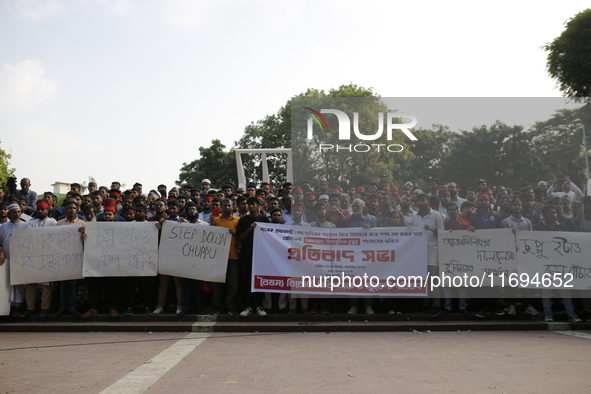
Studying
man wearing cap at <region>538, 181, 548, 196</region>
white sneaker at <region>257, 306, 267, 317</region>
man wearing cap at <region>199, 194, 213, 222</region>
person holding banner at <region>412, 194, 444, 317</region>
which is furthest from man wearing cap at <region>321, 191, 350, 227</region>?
man wearing cap at <region>538, 181, 548, 196</region>

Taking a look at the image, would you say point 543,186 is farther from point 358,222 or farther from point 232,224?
point 232,224

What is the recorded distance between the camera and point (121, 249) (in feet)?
30.7

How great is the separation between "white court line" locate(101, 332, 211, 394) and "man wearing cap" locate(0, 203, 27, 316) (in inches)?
135

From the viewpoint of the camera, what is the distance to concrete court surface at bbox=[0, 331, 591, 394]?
5129 millimetres

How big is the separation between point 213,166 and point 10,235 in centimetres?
5086

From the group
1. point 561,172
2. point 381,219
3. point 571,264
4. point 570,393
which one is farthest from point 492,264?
point 570,393

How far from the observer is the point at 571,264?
30.2 feet

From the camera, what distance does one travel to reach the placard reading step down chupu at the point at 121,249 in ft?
30.4

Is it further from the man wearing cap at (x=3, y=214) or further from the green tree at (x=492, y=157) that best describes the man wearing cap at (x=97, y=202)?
the green tree at (x=492, y=157)

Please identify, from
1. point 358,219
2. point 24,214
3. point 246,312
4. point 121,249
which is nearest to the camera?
point 246,312

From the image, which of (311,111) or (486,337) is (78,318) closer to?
(486,337)

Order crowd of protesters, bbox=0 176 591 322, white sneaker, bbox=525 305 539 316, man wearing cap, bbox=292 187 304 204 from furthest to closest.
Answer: man wearing cap, bbox=292 187 304 204, crowd of protesters, bbox=0 176 591 322, white sneaker, bbox=525 305 539 316

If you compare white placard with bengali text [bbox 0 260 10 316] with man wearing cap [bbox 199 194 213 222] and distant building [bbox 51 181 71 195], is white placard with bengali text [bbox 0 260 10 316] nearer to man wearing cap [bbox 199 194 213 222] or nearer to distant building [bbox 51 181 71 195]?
man wearing cap [bbox 199 194 213 222]

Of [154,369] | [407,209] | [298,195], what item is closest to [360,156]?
[298,195]
